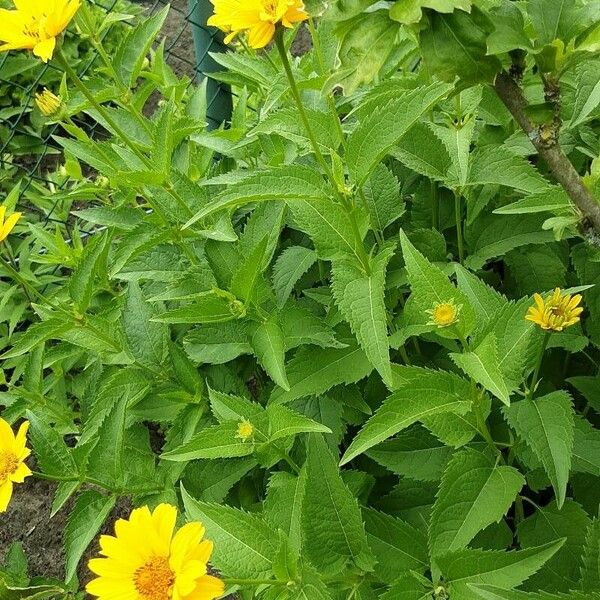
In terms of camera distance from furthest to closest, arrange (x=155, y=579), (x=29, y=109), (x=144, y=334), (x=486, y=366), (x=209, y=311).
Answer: (x=29, y=109), (x=144, y=334), (x=209, y=311), (x=486, y=366), (x=155, y=579)

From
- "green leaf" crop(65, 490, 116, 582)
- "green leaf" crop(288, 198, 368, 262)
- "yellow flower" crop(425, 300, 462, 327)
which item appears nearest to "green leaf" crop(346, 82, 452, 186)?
"green leaf" crop(288, 198, 368, 262)

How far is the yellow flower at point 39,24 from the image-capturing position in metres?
1.12

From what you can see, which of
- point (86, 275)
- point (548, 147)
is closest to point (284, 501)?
point (86, 275)

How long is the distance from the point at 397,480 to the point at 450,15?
1054mm

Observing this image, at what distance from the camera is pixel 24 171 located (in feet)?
11.8

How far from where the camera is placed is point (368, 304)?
3.63 feet

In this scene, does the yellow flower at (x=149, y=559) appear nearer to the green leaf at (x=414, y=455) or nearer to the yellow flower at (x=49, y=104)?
the green leaf at (x=414, y=455)

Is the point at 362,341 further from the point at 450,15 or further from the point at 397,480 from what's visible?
the point at 397,480

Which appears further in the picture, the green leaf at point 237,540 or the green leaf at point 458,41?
the green leaf at point 237,540

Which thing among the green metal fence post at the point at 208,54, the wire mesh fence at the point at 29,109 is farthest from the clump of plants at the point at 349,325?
the wire mesh fence at the point at 29,109

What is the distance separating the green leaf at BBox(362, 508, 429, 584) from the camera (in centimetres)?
117

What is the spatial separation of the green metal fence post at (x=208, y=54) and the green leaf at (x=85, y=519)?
4.38 feet

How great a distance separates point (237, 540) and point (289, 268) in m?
0.62

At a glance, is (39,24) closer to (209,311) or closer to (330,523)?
(209,311)
